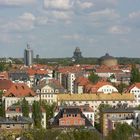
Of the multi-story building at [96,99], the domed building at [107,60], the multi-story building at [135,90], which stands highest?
the domed building at [107,60]

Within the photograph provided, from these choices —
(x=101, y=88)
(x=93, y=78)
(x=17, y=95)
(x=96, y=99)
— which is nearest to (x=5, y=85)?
(x=17, y=95)

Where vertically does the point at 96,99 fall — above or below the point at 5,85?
below

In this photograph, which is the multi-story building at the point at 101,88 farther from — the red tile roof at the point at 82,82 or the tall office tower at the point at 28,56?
the tall office tower at the point at 28,56

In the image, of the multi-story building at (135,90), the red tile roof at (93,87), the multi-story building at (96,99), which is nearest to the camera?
the multi-story building at (96,99)

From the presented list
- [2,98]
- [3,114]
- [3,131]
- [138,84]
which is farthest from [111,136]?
[138,84]

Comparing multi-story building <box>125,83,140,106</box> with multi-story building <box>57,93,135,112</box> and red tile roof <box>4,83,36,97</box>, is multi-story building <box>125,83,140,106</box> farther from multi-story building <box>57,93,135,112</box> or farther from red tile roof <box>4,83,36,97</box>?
red tile roof <box>4,83,36,97</box>

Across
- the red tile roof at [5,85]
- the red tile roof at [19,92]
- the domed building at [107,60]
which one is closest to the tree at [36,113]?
the red tile roof at [19,92]

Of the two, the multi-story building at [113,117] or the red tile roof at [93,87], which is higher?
the red tile roof at [93,87]

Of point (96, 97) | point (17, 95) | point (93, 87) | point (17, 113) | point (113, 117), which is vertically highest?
point (93, 87)

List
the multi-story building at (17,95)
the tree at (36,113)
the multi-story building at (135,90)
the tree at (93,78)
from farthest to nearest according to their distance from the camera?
the tree at (93,78), the multi-story building at (135,90), the multi-story building at (17,95), the tree at (36,113)

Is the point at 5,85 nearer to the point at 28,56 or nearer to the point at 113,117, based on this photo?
the point at 113,117

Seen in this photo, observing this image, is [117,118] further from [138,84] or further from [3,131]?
→ [138,84]

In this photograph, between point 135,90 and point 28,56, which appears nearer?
point 135,90

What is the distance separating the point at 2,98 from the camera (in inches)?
2611
